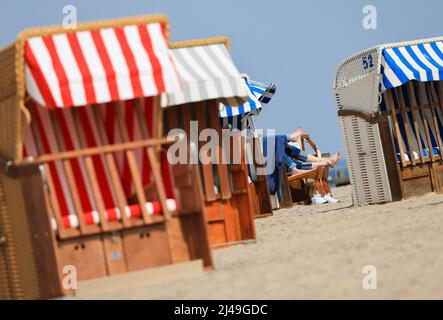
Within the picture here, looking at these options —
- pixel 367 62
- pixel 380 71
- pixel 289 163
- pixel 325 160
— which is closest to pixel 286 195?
pixel 289 163

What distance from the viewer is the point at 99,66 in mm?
8375

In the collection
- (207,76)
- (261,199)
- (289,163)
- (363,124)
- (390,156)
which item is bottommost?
(261,199)

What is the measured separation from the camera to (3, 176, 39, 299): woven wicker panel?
8.18 m

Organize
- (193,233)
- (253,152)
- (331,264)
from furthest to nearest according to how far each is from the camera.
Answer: (253,152) → (193,233) → (331,264)

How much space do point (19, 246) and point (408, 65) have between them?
25.6 feet

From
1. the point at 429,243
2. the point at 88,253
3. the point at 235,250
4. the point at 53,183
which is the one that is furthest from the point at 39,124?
the point at 429,243

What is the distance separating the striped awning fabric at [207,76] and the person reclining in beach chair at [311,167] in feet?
24.3

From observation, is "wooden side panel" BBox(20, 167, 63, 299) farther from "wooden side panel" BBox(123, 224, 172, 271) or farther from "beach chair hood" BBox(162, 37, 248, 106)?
"beach chair hood" BBox(162, 37, 248, 106)

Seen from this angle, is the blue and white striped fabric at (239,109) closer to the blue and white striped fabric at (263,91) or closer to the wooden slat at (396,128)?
the blue and white striped fabric at (263,91)

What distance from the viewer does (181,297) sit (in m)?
7.17

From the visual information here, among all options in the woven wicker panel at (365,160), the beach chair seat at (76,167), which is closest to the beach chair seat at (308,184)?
the woven wicker panel at (365,160)

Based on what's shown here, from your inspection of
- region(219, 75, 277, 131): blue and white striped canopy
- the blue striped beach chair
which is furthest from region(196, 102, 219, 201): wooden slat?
the blue striped beach chair

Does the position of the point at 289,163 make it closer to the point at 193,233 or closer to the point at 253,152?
the point at 253,152

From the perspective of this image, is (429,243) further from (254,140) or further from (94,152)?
(254,140)
